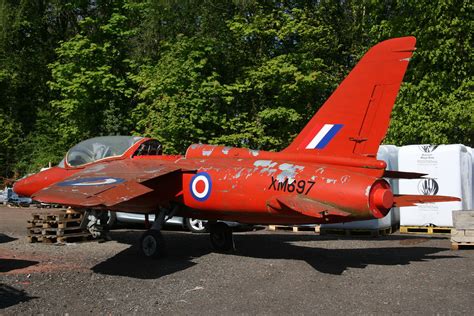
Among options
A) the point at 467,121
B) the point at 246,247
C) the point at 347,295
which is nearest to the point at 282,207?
the point at 347,295

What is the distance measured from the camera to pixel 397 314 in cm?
712

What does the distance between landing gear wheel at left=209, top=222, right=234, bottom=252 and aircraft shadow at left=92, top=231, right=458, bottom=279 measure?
255mm

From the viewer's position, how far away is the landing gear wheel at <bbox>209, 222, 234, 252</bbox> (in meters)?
12.8

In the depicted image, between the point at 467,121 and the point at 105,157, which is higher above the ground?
the point at 467,121

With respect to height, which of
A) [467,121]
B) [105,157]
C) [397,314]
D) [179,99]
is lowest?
[397,314]

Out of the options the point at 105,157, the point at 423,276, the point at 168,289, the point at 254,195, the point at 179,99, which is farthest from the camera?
the point at 179,99

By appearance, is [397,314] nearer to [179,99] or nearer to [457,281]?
[457,281]

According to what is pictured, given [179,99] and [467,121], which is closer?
[467,121]

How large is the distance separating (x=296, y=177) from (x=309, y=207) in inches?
37.0

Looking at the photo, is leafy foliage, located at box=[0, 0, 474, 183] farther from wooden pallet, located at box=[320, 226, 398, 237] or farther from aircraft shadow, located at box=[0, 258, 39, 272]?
aircraft shadow, located at box=[0, 258, 39, 272]

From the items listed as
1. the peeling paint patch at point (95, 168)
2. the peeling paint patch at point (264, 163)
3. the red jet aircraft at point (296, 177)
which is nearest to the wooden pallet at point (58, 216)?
the peeling paint patch at point (95, 168)

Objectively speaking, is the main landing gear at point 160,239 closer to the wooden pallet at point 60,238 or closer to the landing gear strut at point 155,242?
the landing gear strut at point 155,242

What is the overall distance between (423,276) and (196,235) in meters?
8.08

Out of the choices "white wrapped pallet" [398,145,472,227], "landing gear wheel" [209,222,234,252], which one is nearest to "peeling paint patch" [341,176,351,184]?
"landing gear wheel" [209,222,234,252]
